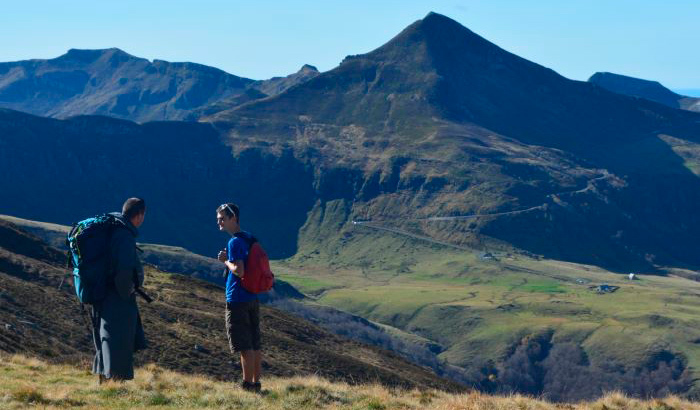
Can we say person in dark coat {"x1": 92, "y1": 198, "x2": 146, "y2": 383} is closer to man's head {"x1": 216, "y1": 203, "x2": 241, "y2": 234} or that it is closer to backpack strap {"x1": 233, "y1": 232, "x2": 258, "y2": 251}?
man's head {"x1": 216, "y1": 203, "x2": 241, "y2": 234}

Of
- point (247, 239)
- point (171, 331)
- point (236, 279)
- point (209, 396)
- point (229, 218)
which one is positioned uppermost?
point (229, 218)

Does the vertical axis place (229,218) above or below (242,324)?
above

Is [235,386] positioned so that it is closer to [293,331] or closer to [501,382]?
Answer: [293,331]

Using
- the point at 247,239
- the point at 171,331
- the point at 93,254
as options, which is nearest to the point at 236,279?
the point at 247,239

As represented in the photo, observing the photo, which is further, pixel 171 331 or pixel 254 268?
pixel 171 331

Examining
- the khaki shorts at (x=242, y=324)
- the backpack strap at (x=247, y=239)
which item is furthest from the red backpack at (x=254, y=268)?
the khaki shorts at (x=242, y=324)

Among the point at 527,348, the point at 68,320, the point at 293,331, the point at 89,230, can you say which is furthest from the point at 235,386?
the point at 527,348

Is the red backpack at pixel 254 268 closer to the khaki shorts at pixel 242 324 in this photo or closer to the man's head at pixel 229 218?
the man's head at pixel 229 218

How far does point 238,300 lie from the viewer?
722 inches

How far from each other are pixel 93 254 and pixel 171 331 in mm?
26676

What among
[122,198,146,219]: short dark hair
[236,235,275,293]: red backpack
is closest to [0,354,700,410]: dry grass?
[236,235,275,293]: red backpack

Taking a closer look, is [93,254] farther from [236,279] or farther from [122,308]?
[236,279]

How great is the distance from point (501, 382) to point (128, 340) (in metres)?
147

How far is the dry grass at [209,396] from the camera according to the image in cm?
1710
